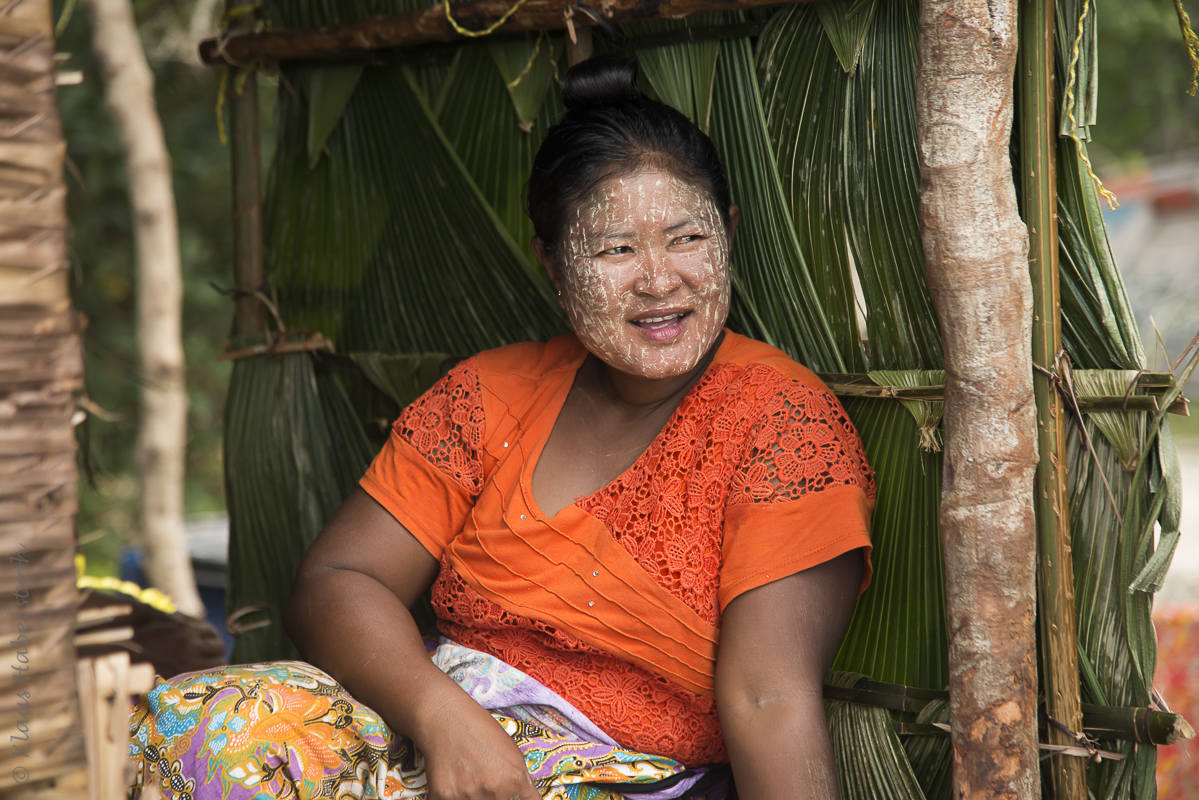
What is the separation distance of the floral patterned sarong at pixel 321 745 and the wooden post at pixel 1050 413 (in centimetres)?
56

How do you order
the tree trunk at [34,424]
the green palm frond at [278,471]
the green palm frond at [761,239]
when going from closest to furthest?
the tree trunk at [34,424]
the green palm frond at [761,239]
the green palm frond at [278,471]

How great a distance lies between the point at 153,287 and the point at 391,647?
325 centimetres

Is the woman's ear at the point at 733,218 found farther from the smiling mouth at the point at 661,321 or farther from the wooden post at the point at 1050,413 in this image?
the wooden post at the point at 1050,413

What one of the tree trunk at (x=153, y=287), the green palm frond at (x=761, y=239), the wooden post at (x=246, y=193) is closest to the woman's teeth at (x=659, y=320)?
the green palm frond at (x=761, y=239)

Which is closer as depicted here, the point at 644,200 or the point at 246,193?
the point at 644,200

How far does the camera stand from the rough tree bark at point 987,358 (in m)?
1.45

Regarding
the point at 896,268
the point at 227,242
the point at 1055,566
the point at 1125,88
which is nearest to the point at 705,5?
the point at 896,268

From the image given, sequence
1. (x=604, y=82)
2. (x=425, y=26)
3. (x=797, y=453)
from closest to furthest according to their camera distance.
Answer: (x=797, y=453) < (x=604, y=82) < (x=425, y=26)

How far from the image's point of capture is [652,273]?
5.59 ft

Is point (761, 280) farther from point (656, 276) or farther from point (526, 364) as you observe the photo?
point (526, 364)

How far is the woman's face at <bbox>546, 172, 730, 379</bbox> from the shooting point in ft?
5.61

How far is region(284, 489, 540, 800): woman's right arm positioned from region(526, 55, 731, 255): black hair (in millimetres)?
625

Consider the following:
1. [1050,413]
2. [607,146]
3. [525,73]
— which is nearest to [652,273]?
[607,146]

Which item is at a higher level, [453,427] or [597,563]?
[453,427]
